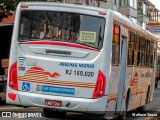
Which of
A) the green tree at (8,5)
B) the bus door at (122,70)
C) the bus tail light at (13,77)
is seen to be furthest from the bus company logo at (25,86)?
the green tree at (8,5)

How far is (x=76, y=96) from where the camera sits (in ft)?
42.0

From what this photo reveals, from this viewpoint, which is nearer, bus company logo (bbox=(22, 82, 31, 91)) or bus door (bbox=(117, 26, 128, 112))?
bus company logo (bbox=(22, 82, 31, 91))

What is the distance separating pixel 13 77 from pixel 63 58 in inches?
49.5

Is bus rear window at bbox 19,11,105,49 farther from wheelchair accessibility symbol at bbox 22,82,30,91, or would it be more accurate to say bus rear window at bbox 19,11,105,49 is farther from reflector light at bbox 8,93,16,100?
reflector light at bbox 8,93,16,100

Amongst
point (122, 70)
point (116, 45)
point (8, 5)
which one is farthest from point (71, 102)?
point (8, 5)

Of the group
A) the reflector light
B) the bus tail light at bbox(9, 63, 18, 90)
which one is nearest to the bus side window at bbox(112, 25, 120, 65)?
the bus tail light at bbox(9, 63, 18, 90)

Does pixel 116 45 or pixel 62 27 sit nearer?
pixel 62 27

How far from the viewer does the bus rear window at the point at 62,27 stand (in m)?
12.9

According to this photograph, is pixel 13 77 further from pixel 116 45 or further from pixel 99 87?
pixel 116 45

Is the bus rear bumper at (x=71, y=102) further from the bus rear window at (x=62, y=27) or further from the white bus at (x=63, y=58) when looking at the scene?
the bus rear window at (x=62, y=27)

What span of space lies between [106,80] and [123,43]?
2292 millimetres

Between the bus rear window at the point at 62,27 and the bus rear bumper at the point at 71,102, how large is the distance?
1.28 meters

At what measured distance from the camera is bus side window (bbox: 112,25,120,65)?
13.5 meters

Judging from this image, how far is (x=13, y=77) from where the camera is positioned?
13.1 m
